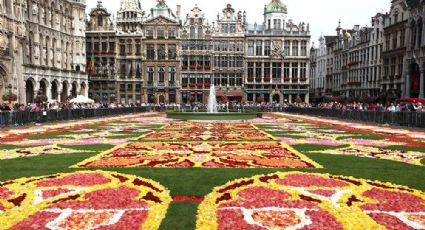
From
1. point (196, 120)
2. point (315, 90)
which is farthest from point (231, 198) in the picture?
point (315, 90)

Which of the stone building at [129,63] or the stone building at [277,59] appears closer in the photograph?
the stone building at [129,63]

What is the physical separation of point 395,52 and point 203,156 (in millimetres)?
44525

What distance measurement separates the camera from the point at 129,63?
232 ft

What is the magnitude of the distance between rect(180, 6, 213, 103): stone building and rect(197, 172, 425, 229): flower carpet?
62659 millimetres

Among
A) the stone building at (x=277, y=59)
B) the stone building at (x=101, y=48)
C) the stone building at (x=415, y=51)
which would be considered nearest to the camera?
the stone building at (x=415, y=51)

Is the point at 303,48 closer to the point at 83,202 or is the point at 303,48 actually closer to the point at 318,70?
the point at 318,70

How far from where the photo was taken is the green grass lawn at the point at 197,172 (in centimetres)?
733

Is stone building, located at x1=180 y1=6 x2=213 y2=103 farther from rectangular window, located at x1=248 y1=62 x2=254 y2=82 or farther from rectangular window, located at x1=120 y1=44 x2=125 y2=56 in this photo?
rectangular window, located at x1=120 y1=44 x2=125 y2=56

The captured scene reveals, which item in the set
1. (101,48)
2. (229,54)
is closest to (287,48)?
(229,54)

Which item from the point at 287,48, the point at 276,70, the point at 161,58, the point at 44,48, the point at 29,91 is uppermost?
the point at 287,48

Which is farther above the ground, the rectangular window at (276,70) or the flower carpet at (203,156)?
the rectangular window at (276,70)

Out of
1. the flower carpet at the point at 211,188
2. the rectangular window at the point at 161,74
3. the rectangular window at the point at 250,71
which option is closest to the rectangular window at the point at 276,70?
the rectangular window at the point at 250,71

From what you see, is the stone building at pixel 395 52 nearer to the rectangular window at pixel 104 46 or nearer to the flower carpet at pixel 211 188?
the flower carpet at pixel 211 188

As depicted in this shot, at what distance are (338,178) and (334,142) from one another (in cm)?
748
